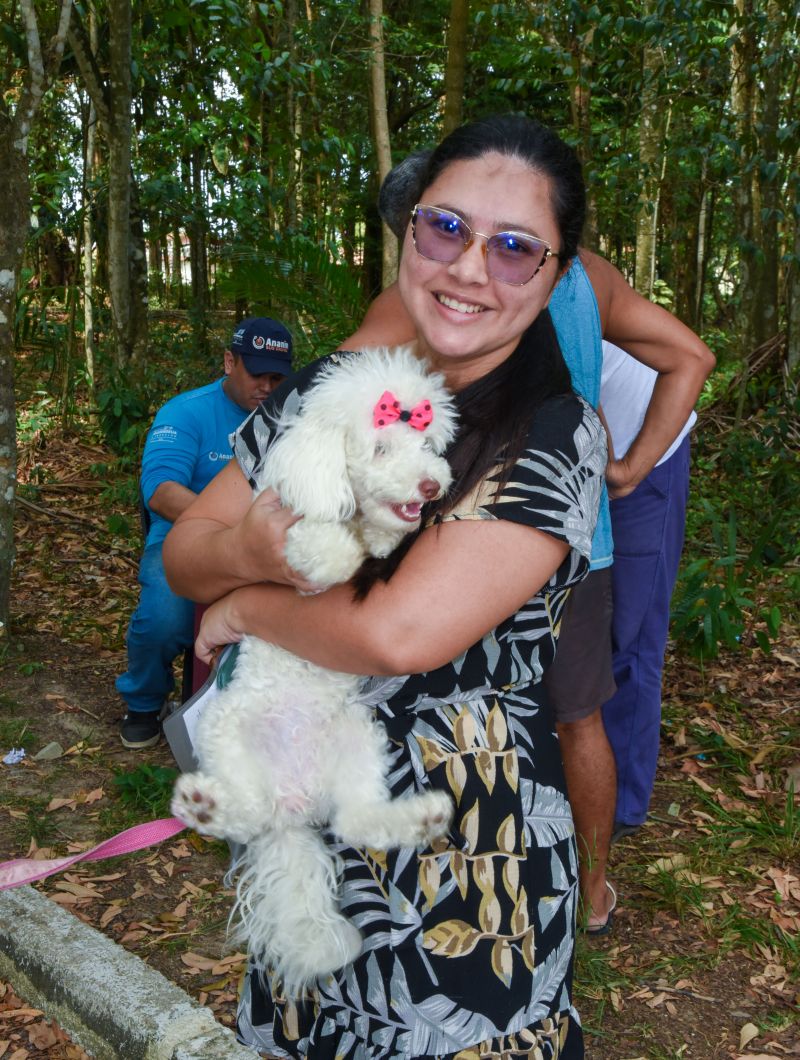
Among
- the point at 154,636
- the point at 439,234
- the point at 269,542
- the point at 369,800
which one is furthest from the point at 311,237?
the point at 369,800

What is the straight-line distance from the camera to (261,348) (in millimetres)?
4551

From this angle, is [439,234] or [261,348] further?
[261,348]

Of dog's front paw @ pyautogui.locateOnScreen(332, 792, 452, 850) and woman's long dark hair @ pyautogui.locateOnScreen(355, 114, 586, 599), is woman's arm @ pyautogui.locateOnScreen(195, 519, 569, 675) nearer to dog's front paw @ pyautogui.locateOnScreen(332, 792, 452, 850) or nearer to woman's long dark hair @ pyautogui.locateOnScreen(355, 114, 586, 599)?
woman's long dark hair @ pyautogui.locateOnScreen(355, 114, 586, 599)

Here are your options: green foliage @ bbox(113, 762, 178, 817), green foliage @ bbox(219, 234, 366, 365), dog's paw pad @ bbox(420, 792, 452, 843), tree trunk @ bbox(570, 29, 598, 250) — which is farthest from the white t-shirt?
tree trunk @ bbox(570, 29, 598, 250)

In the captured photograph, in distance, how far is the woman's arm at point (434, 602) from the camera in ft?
4.92

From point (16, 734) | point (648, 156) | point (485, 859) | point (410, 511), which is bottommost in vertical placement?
point (16, 734)

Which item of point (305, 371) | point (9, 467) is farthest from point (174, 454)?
point (305, 371)

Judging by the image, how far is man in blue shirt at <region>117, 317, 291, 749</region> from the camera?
4.54m

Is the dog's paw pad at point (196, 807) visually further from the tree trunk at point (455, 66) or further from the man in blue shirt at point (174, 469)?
the tree trunk at point (455, 66)

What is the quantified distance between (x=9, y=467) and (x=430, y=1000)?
4018mm

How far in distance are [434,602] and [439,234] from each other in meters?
0.68

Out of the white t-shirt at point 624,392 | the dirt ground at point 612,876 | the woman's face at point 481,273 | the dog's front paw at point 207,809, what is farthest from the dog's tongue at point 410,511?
the dirt ground at point 612,876

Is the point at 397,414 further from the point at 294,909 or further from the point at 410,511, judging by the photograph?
the point at 294,909

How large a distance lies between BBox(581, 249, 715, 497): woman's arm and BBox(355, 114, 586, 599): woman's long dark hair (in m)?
0.76
